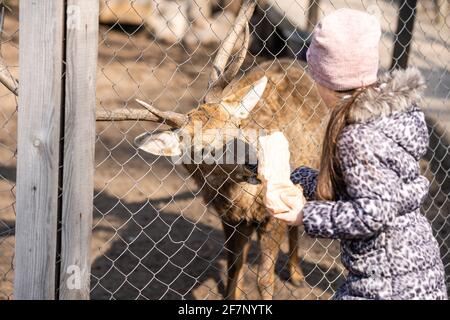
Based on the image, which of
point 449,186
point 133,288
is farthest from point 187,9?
point 133,288

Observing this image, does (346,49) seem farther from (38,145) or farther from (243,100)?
(243,100)

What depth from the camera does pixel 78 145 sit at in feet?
8.67

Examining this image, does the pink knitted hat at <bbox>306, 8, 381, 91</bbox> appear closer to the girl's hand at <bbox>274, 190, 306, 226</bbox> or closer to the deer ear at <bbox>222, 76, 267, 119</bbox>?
the girl's hand at <bbox>274, 190, 306, 226</bbox>

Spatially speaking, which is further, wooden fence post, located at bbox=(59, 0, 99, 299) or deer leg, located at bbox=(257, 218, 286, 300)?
deer leg, located at bbox=(257, 218, 286, 300)

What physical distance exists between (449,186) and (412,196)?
13.0 feet

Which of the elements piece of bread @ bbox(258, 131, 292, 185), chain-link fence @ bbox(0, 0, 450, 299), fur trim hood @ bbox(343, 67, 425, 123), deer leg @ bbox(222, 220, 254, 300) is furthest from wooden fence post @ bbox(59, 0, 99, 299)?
deer leg @ bbox(222, 220, 254, 300)

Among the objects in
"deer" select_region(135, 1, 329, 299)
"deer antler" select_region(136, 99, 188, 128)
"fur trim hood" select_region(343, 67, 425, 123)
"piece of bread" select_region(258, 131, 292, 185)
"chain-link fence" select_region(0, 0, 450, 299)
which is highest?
"fur trim hood" select_region(343, 67, 425, 123)

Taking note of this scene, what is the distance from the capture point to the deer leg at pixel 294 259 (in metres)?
5.05

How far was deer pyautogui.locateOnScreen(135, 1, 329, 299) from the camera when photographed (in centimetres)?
400

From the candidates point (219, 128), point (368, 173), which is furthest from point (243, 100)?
point (368, 173)

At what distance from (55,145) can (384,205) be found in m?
1.10

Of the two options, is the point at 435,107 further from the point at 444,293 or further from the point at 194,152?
the point at 444,293

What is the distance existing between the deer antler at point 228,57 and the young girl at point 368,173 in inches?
56.1

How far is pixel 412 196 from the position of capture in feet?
7.98
